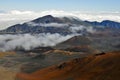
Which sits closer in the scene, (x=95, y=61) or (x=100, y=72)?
(x=100, y=72)

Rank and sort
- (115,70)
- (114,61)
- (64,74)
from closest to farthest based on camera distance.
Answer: (115,70)
(114,61)
(64,74)

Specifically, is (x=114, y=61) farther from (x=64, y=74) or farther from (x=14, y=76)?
(x=14, y=76)

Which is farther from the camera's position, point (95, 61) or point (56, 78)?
point (95, 61)

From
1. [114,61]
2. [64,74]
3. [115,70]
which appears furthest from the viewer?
[64,74]

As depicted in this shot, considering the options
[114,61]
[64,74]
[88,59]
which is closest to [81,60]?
[88,59]

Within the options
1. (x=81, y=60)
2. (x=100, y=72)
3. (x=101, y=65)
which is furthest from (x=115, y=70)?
(x=81, y=60)

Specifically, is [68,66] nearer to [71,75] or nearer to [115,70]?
[71,75]

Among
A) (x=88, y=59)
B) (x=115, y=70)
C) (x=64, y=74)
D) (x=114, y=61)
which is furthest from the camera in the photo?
(x=88, y=59)
